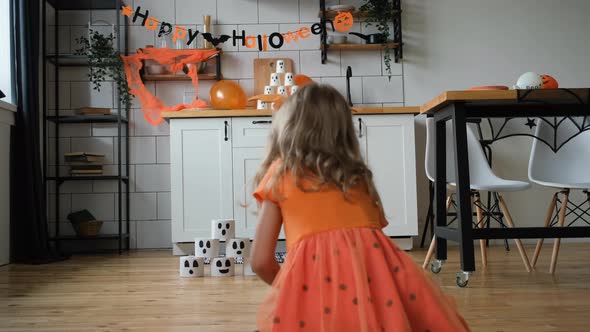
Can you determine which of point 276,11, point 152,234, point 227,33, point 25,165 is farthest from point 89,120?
point 276,11

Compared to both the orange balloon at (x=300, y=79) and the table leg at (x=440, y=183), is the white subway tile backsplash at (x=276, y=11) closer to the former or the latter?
the orange balloon at (x=300, y=79)

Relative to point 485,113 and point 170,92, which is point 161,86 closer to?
point 170,92

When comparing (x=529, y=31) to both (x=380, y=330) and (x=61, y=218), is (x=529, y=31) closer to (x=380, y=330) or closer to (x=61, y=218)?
(x=61, y=218)

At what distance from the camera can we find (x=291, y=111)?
56.3 inches

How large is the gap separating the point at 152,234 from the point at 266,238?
375cm

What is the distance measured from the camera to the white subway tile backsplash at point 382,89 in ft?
16.5

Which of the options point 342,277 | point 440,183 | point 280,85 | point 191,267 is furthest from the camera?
point 280,85

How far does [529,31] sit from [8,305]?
4.11m

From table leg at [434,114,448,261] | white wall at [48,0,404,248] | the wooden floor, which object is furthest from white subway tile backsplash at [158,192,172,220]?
table leg at [434,114,448,261]

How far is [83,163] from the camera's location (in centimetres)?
477

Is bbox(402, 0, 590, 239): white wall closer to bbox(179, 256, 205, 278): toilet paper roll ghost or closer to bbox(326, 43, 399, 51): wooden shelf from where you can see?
bbox(326, 43, 399, 51): wooden shelf

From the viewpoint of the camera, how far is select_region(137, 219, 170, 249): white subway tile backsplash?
5000 mm

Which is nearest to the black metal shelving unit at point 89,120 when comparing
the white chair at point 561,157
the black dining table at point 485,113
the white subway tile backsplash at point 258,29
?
the white subway tile backsplash at point 258,29

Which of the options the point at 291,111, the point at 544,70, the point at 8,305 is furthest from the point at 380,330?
the point at 544,70
